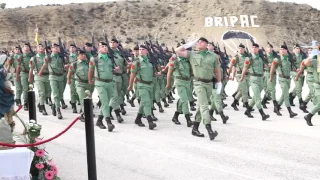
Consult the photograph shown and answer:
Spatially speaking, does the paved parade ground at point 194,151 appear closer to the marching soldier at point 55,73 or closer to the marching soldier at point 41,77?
the marching soldier at point 55,73

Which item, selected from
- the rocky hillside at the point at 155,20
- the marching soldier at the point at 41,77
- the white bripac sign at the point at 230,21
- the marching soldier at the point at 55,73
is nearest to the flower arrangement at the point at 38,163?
the marching soldier at the point at 55,73

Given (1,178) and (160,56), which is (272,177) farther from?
(160,56)

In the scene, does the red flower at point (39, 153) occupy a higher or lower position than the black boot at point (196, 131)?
higher

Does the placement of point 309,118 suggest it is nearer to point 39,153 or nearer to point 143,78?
point 143,78

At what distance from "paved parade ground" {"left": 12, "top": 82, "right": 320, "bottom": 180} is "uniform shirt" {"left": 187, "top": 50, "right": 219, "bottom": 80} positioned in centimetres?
117

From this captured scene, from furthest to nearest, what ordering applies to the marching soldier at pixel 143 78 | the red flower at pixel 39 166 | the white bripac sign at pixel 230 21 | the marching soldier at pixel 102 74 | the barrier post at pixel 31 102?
the white bripac sign at pixel 230 21 → the marching soldier at pixel 143 78 → the marching soldier at pixel 102 74 → the barrier post at pixel 31 102 → the red flower at pixel 39 166

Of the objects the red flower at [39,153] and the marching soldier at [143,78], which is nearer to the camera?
the red flower at [39,153]

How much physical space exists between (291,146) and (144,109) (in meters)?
3.32

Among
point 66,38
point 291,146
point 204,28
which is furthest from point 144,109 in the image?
point 204,28

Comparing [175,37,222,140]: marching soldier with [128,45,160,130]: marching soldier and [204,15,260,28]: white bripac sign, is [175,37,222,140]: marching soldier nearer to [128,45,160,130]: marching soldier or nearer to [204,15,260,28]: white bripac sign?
[128,45,160,130]: marching soldier

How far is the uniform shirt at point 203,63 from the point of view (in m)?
9.48

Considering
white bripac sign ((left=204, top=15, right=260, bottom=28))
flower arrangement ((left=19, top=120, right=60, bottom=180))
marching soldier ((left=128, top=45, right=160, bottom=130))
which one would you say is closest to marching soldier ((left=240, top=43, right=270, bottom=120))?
marching soldier ((left=128, top=45, right=160, bottom=130))

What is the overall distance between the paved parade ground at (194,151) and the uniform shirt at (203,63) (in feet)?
3.83

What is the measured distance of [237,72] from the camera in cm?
1477
